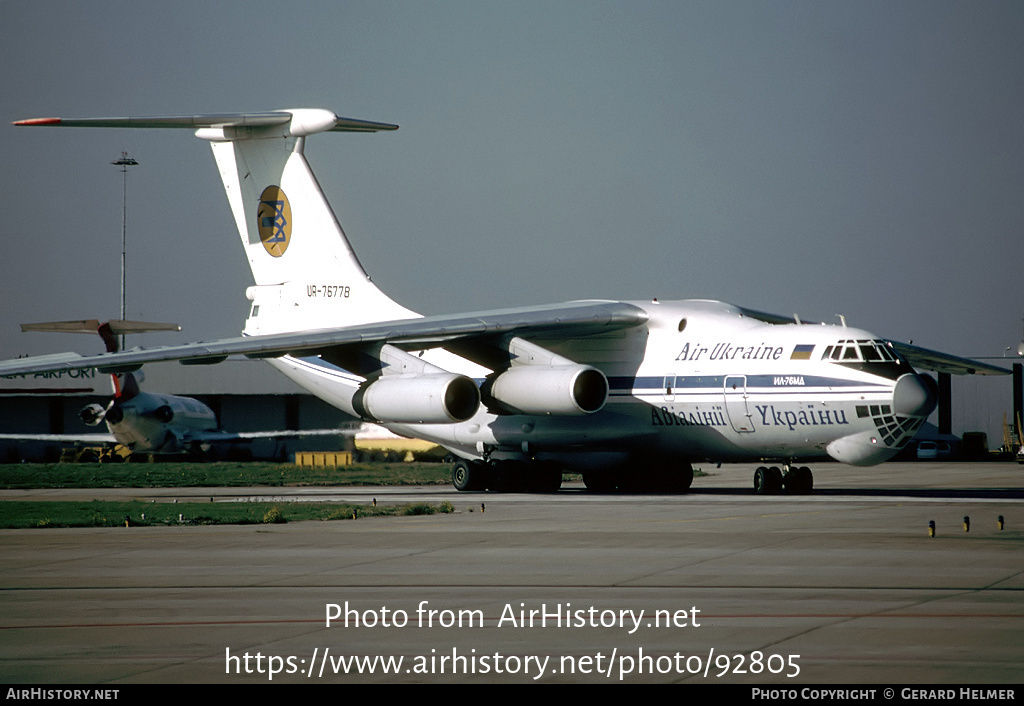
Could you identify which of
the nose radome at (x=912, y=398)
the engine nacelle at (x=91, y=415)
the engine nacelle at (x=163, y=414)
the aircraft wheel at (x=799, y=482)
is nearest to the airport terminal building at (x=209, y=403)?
the engine nacelle at (x=163, y=414)

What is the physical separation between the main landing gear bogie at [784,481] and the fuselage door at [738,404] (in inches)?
39.0

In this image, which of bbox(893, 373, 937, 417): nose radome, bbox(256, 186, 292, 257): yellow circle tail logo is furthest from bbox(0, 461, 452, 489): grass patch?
bbox(893, 373, 937, 417): nose radome

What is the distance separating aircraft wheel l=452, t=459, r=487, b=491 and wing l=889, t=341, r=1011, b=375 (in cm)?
847

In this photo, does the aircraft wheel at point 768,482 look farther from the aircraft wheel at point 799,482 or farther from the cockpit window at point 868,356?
the cockpit window at point 868,356

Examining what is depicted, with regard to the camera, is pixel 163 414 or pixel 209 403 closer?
pixel 163 414

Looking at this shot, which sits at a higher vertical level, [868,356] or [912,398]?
[868,356]

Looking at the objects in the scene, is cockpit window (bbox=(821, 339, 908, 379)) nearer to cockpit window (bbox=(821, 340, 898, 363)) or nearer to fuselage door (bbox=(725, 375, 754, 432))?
cockpit window (bbox=(821, 340, 898, 363))

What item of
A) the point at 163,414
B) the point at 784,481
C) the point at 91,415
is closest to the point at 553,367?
the point at 784,481

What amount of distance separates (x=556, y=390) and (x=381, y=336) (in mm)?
3432

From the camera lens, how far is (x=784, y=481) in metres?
23.4

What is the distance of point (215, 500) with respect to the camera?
73.8 feet

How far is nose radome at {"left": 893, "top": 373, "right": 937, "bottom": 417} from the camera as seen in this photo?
20.9m

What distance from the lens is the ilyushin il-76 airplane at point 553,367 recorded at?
2181 centimetres

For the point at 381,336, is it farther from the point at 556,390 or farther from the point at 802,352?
the point at 802,352
